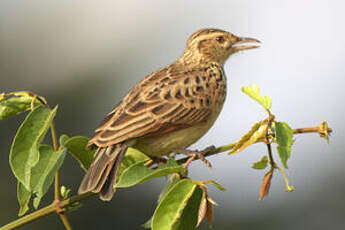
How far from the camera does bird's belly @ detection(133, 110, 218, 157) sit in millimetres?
5117

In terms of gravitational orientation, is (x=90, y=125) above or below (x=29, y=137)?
below

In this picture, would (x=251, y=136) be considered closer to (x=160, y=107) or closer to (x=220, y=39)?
(x=160, y=107)

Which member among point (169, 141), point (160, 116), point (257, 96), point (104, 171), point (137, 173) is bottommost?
point (169, 141)

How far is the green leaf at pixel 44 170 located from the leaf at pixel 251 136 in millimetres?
969

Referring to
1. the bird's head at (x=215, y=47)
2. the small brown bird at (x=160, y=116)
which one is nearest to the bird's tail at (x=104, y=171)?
the small brown bird at (x=160, y=116)

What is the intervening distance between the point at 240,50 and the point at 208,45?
1.19ft

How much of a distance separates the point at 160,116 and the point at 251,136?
1614 mm

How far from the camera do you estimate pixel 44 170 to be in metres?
3.61

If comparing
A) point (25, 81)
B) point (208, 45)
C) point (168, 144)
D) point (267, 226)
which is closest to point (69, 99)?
point (25, 81)

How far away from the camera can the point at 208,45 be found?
6.82 m

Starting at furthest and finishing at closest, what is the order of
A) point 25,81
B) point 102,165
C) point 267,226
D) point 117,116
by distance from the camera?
point 25,81, point 267,226, point 117,116, point 102,165

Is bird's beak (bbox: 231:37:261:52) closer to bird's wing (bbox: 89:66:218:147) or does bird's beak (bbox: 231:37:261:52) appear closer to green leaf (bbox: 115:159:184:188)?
bird's wing (bbox: 89:66:218:147)

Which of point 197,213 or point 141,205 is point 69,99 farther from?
point 197,213

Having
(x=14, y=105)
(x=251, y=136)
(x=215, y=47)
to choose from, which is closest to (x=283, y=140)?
(x=251, y=136)
